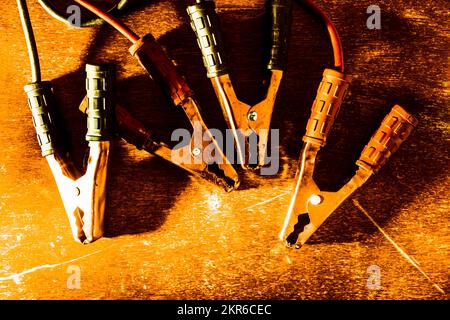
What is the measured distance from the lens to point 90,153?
723 millimetres

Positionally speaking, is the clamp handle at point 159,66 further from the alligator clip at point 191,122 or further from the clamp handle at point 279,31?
the clamp handle at point 279,31

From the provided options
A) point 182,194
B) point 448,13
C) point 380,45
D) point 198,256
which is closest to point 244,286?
point 198,256

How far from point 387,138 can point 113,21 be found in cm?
51

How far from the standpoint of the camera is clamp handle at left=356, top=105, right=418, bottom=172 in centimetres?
72

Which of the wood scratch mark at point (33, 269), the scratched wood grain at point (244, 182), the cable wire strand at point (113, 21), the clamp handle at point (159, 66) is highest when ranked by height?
the cable wire strand at point (113, 21)

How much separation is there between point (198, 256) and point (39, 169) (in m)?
0.35

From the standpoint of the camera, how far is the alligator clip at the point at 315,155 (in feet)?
2.32

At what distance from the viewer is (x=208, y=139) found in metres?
0.74

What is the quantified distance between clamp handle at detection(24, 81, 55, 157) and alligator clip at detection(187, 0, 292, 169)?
0.28 metres

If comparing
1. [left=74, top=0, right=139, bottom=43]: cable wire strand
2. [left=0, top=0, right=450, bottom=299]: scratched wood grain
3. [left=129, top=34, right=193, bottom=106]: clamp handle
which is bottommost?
[left=0, top=0, right=450, bottom=299]: scratched wood grain

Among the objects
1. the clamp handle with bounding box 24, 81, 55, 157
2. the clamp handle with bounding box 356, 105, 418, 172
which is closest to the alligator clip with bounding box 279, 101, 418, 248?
the clamp handle with bounding box 356, 105, 418, 172

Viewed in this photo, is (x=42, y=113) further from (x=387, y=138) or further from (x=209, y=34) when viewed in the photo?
(x=387, y=138)

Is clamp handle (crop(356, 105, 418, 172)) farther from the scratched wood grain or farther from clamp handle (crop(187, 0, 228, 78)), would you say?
clamp handle (crop(187, 0, 228, 78))

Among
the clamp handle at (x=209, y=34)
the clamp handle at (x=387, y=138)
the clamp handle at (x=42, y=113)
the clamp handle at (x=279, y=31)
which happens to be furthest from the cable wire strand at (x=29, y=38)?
the clamp handle at (x=387, y=138)
